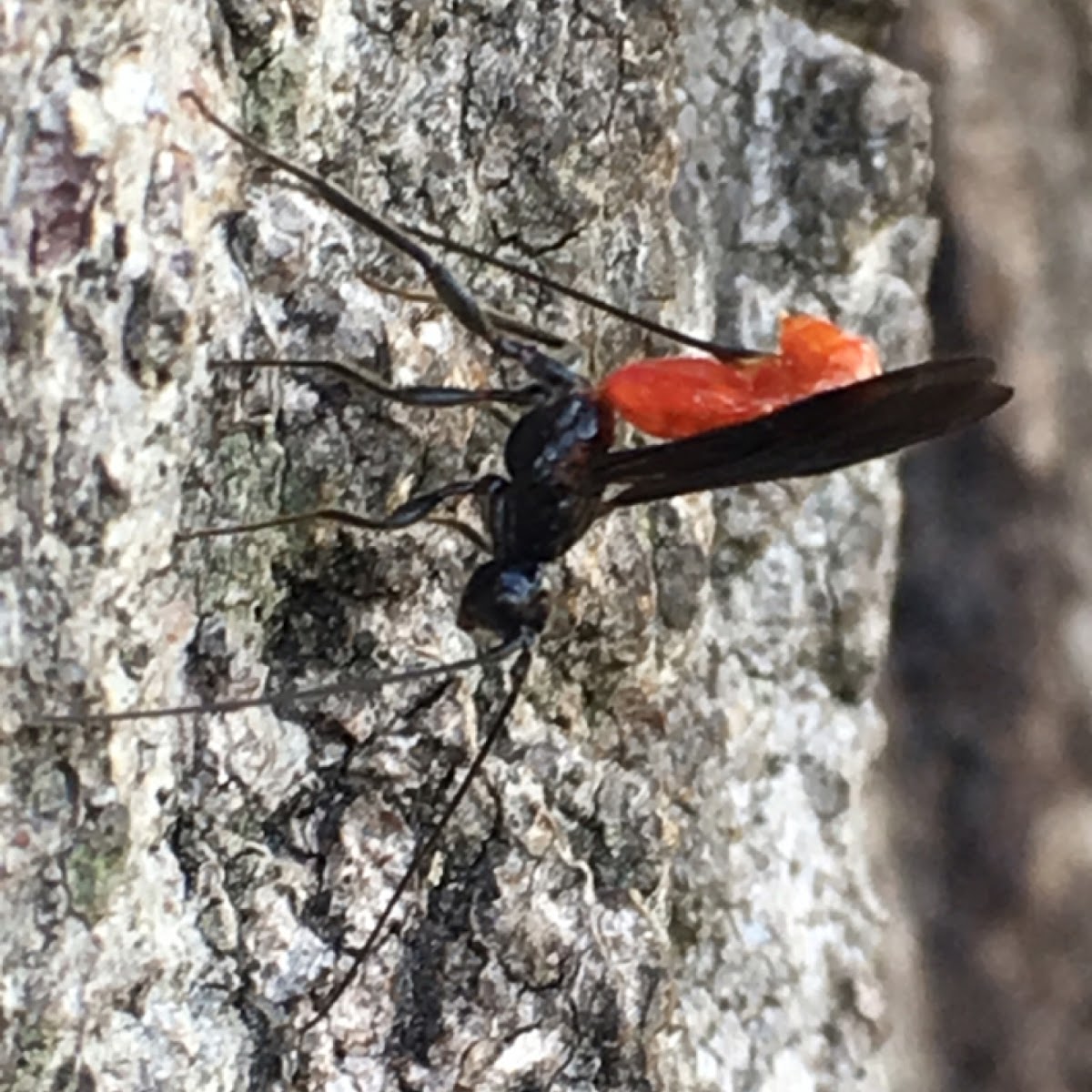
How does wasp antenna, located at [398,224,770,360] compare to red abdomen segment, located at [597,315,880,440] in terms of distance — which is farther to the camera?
red abdomen segment, located at [597,315,880,440]

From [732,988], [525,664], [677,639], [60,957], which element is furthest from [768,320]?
[60,957]

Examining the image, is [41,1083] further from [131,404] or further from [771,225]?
[771,225]

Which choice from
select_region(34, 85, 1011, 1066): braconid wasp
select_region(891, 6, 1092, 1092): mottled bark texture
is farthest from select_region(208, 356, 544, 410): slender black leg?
select_region(891, 6, 1092, 1092): mottled bark texture

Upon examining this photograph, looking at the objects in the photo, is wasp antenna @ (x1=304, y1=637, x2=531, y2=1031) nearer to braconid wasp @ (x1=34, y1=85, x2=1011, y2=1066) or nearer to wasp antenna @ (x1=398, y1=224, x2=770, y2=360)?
braconid wasp @ (x1=34, y1=85, x2=1011, y2=1066)

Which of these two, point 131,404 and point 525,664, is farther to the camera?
point 525,664

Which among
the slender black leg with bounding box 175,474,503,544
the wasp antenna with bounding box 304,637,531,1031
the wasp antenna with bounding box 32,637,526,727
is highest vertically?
the slender black leg with bounding box 175,474,503,544

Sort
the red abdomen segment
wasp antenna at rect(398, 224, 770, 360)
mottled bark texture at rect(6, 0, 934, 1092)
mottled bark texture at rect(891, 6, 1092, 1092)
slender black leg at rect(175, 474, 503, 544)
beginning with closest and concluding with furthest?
1. mottled bark texture at rect(6, 0, 934, 1092)
2. slender black leg at rect(175, 474, 503, 544)
3. wasp antenna at rect(398, 224, 770, 360)
4. the red abdomen segment
5. mottled bark texture at rect(891, 6, 1092, 1092)
